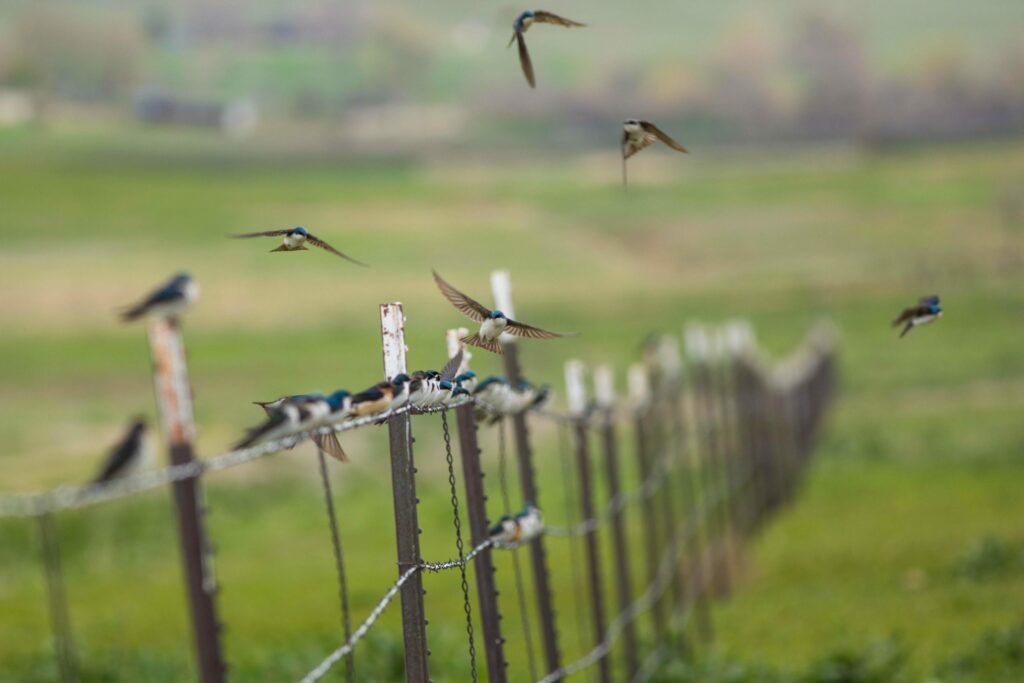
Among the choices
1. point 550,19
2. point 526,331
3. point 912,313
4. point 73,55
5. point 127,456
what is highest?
point 73,55

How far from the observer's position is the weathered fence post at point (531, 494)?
7195 millimetres

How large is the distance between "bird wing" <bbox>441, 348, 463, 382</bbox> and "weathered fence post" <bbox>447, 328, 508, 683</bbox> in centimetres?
39

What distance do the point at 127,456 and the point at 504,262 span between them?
53.4 meters

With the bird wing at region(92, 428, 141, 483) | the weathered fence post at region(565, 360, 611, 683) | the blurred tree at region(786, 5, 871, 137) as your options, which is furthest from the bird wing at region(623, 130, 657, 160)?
the blurred tree at region(786, 5, 871, 137)

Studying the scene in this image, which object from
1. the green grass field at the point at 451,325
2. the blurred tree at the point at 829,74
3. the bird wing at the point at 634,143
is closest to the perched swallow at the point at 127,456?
the bird wing at the point at 634,143

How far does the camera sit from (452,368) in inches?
213

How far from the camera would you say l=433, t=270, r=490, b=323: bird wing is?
498 cm

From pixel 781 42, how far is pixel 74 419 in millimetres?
51862

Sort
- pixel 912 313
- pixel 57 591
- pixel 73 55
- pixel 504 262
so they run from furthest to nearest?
pixel 73 55
pixel 504 262
pixel 912 313
pixel 57 591

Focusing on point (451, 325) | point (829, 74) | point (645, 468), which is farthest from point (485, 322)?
point (829, 74)

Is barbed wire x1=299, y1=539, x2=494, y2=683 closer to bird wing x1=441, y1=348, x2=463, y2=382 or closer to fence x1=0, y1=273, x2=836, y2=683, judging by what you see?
fence x1=0, y1=273, x2=836, y2=683

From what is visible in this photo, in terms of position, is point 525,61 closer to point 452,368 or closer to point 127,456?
point 452,368

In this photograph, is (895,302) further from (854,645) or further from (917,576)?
(854,645)

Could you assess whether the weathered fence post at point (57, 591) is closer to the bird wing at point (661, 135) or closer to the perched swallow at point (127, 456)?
the perched swallow at point (127, 456)
